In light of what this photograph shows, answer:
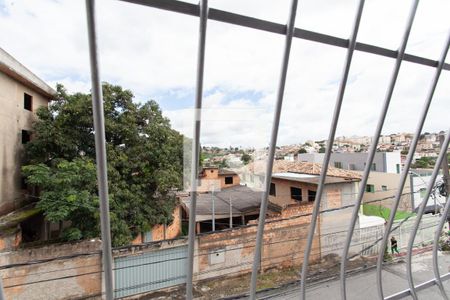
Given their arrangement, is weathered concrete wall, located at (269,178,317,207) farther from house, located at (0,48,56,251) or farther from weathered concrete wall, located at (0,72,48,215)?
weathered concrete wall, located at (0,72,48,215)

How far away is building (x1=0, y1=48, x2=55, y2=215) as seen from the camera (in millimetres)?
4656

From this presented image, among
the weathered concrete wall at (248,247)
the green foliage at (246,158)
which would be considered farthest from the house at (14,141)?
the green foliage at (246,158)

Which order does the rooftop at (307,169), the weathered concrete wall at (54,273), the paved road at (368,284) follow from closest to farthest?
the paved road at (368,284)
the weathered concrete wall at (54,273)
the rooftop at (307,169)

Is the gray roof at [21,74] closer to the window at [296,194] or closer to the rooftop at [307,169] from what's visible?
the rooftop at [307,169]

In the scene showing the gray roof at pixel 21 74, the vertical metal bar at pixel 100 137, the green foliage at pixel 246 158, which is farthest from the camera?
the gray roof at pixel 21 74

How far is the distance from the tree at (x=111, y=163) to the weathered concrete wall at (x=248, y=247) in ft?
4.86

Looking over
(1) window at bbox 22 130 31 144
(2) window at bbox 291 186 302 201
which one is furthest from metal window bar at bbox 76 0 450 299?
(2) window at bbox 291 186 302 201

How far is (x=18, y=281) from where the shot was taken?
13.0 ft

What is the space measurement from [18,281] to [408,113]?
5233 mm

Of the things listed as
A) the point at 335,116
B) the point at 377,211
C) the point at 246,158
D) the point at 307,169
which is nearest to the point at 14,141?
the point at 246,158

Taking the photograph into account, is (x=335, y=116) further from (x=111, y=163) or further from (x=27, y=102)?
(x=27, y=102)

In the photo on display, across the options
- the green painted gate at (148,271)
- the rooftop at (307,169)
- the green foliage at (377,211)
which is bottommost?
the green painted gate at (148,271)

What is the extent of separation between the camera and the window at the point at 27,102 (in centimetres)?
542

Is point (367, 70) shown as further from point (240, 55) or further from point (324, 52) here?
point (240, 55)
